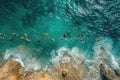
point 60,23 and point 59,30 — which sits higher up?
point 60,23

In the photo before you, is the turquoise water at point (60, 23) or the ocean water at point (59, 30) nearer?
the ocean water at point (59, 30)

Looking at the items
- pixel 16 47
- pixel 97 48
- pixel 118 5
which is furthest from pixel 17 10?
pixel 118 5

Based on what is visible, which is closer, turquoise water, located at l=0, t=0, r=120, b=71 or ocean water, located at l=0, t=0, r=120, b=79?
ocean water, located at l=0, t=0, r=120, b=79

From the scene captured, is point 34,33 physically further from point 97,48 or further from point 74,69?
point 97,48

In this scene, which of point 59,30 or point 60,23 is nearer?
point 59,30
